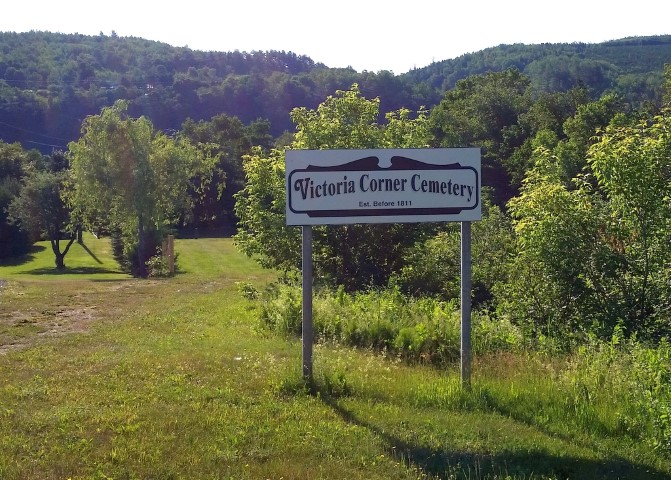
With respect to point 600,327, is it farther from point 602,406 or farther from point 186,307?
point 186,307

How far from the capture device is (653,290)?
10594 millimetres

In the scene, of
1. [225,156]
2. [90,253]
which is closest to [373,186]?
[90,253]

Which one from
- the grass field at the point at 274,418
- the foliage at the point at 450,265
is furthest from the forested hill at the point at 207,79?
the grass field at the point at 274,418

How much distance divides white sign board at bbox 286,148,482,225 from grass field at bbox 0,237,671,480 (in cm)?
164

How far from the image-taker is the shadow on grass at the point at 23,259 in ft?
159

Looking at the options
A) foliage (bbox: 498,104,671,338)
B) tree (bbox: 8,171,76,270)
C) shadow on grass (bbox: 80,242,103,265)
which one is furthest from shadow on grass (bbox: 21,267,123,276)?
foliage (bbox: 498,104,671,338)

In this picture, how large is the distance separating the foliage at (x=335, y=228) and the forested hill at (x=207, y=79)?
3168 inches

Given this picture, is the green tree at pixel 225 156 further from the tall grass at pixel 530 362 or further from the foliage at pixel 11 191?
the tall grass at pixel 530 362

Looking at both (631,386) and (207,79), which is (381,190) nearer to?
(631,386)

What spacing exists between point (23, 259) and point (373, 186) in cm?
4980

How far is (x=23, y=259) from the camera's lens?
1998 inches

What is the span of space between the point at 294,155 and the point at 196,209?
57.5m

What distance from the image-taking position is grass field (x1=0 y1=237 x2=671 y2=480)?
4.80 m

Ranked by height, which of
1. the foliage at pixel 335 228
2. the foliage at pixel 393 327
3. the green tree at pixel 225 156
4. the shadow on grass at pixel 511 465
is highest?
the green tree at pixel 225 156
